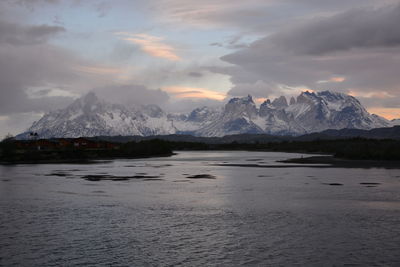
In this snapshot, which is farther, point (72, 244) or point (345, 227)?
point (345, 227)

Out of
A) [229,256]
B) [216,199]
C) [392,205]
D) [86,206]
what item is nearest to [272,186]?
[216,199]

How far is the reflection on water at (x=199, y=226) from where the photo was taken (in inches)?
1302

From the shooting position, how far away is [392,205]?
182ft

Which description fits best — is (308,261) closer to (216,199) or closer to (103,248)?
(103,248)

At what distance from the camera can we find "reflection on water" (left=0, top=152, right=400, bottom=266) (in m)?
33.1

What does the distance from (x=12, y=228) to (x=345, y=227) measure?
3138 centimetres

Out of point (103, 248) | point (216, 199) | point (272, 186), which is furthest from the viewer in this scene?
point (272, 186)

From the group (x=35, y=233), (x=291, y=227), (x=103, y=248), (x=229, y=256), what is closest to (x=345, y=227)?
(x=291, y=227)

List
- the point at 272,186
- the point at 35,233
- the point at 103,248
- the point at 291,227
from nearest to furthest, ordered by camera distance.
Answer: the point at 103,248 < the point at 35,233 < the point at 291,227 < the point at 272,186

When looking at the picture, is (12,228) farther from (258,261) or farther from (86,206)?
(258,261)

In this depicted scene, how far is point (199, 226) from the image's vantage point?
43688 mm

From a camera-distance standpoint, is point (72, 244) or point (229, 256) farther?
point (72, 244)

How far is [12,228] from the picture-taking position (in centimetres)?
4206

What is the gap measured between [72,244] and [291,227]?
790 inches
